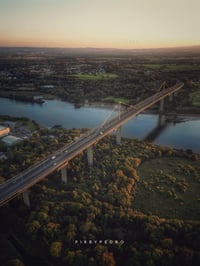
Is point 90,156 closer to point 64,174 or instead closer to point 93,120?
point 64,174

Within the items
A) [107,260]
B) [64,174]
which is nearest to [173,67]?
[64,174]

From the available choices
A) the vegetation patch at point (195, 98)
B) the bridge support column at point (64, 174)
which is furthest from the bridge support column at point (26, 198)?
the vegetation patch at point (195, 98)

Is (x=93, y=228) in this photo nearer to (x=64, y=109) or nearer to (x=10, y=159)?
(x=10, y=159)

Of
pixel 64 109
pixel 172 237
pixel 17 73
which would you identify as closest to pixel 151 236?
pixel 172 237

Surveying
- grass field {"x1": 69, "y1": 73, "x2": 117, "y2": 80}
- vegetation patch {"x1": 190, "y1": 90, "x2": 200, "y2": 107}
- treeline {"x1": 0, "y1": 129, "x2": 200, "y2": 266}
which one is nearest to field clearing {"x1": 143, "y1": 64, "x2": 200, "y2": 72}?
vegetation patch {"x1": 190, "y1": 90, "x2": 200, "y2": 107}

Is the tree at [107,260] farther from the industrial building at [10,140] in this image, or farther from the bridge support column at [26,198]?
the industrial building at [10,140]

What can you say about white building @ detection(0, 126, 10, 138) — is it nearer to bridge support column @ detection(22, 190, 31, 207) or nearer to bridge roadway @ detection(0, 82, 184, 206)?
bridge roadway @ detection(0, 82, 184, 206)
